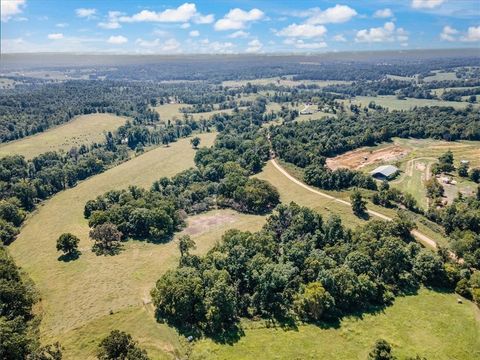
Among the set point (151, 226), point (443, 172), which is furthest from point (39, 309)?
point (443, 172)

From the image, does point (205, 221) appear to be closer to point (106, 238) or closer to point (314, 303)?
point (106, 238)

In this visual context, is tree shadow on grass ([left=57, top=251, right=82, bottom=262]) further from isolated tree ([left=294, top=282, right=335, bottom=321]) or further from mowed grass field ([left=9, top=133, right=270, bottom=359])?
isolated tree ([left=294, top=282, right=335, bottom=321])

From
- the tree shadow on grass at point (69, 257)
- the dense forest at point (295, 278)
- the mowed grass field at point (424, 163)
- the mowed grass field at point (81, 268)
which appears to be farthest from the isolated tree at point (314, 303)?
the mowed grass field at point (424, 163)

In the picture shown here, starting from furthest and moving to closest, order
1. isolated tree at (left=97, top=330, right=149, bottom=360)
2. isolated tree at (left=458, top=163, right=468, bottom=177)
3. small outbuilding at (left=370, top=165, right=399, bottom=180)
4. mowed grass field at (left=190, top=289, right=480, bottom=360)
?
1. small outbuilding at (left=370, top=165, right=399, bottom=180)
2. isolated tree at (left=458, top=163, right=468, bottom=177)
3. mowed grass field at (left=190, top=289, right=480, bottom=360)
4. isolated tree at (left=97, top=330, right=149, bottom=360)

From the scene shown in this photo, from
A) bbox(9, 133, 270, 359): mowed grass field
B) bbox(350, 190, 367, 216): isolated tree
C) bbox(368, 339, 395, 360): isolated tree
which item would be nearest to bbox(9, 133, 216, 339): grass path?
bbox(9, 133, 270, 359): mowed grass field

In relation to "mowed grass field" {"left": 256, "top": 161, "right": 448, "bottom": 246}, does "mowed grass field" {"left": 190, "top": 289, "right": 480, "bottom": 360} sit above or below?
below

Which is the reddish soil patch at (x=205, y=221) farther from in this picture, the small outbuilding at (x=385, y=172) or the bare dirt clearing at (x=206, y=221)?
the small outbuilding at (x=385, y=172)

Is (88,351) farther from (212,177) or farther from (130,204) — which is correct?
(212,177)

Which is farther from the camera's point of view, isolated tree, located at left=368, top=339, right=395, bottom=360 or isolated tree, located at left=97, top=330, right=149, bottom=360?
isolated tree, located at left=368, top=339, right=395, bottom=360
